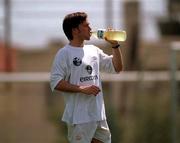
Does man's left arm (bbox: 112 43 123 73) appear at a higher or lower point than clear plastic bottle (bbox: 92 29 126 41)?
lower

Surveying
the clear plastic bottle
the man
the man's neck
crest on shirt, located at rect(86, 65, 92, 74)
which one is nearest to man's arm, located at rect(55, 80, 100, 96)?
the man

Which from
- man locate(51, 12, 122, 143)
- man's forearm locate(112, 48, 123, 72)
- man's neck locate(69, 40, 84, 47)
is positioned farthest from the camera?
man's forearm locate(112, 48, 123, 72)

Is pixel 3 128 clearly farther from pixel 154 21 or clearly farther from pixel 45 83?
pixel 154 21

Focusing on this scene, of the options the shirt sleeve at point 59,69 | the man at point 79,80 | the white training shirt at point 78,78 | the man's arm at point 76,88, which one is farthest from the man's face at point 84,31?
the man's arm at point 76,88

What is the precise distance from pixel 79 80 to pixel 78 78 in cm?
2

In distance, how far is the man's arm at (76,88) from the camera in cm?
728

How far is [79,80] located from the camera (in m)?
7.43

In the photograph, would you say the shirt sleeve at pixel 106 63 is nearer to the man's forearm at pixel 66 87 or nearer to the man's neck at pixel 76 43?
the man's neck at pixel 76 43

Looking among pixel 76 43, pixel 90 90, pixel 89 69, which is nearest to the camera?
pixel 90 90

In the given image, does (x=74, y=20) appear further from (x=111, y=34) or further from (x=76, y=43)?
(x=111, y=34)

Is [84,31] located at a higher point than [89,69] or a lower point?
higher

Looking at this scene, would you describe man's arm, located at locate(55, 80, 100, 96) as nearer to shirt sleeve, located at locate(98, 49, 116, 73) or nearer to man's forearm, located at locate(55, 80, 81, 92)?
man's forearm, located at locate(55, 80, 81, 92)

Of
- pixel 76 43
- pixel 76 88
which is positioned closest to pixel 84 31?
pixel 76 43

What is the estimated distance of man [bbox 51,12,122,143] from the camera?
24.2 feet
